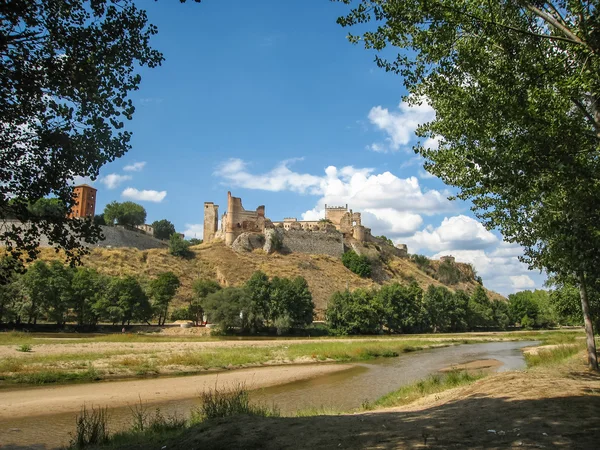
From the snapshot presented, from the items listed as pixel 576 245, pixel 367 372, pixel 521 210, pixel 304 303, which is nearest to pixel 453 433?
pixel 576 245

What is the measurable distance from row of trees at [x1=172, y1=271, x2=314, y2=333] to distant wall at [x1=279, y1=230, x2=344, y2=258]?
4316 centimetres

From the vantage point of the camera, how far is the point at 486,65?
1111 cm

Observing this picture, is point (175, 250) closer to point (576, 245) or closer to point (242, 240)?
point (242, 240)

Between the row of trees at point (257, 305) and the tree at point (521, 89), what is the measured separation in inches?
1840

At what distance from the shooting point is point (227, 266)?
298 ft

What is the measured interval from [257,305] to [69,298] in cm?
2262

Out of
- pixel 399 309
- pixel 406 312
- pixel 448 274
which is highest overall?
pixel 448 274

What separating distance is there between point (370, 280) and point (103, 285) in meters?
63.0

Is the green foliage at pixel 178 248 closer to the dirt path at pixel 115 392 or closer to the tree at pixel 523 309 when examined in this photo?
the dirt path at pixel 115 392

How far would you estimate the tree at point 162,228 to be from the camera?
422 feet

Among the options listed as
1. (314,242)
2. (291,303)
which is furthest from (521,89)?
(314,242)

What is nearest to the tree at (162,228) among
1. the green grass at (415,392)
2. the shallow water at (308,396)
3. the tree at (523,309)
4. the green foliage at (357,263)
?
the green foliage at (357,263)

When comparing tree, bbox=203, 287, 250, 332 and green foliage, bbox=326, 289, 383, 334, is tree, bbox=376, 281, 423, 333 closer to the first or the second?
green foliage, bbox=326, 289, 383, 334

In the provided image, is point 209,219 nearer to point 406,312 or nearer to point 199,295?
point 199,295
